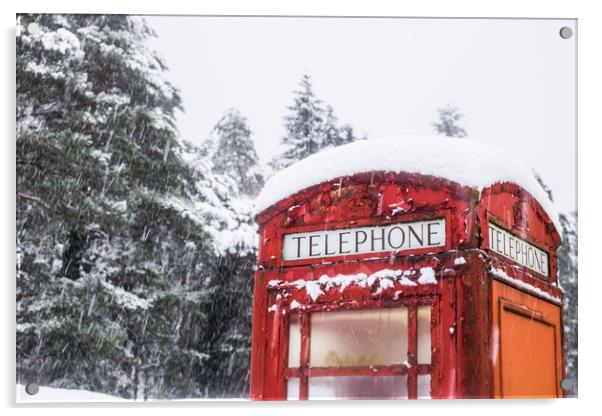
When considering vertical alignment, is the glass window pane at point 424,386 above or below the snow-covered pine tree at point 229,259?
below

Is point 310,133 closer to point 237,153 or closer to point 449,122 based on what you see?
point 237,153

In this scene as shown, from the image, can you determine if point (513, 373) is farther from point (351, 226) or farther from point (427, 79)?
point (427, 79)

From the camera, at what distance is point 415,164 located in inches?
104

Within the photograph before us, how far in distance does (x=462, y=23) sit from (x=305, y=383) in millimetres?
1756

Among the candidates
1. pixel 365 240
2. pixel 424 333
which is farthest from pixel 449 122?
pixel 424 333

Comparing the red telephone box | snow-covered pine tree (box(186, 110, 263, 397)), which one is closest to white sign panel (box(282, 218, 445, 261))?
the red telephone box

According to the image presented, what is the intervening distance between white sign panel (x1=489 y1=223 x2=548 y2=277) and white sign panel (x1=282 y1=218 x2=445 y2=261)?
0.23 m

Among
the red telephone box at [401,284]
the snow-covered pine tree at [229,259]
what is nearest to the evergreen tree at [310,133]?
the snow-covered pine tree at [229,259]

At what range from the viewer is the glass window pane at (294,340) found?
264 cm

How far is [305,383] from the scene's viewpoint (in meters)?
2.67

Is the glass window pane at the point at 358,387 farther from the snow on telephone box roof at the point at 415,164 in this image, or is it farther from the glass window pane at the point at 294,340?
the snow on telephone box roof at the point at 415,164

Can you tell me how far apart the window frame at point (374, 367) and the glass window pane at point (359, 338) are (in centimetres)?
2

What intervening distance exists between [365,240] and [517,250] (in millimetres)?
583

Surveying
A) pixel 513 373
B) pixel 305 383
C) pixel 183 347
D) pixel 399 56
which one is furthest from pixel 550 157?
pixel 183 347
